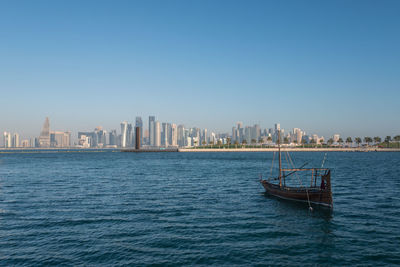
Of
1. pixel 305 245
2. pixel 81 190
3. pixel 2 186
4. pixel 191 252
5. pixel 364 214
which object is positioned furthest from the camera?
pixel 2 186

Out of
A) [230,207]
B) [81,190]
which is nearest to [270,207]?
[230,207]

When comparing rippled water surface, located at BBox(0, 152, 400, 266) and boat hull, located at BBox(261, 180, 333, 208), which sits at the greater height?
boat hull, located at BBox(261, 180, 333, 208)

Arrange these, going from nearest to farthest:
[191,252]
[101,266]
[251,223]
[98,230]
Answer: [101,266], [191,252], [98,230], [251,223]

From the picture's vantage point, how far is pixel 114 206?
3872 cm

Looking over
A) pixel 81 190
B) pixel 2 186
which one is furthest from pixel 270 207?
pixel 2 186

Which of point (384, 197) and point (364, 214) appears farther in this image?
point (384, 197)

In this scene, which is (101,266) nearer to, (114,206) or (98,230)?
(98,230)

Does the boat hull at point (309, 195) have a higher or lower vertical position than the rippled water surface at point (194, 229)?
higher

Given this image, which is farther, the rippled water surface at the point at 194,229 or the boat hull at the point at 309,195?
the boat hull at the point at 309,195

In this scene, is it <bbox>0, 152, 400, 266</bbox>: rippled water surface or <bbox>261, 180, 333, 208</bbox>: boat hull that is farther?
<bbox>261, 180, 333, 208</bbox>: boat hull

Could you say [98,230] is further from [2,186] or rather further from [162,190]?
[2,186]

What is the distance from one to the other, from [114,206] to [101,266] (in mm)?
19527

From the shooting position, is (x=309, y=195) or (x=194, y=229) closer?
(x=194, y=229)

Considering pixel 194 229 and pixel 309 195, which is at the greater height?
pixel 309 195
